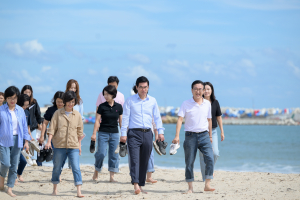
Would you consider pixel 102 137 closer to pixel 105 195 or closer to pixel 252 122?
pixel 105 195

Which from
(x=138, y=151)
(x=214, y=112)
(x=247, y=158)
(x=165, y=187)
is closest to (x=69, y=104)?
(x=138, y=151)

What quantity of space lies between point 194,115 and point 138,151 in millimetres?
1073

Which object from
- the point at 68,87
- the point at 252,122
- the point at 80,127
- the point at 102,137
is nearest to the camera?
the point at 80,127

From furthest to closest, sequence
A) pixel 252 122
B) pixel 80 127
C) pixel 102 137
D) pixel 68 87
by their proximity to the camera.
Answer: pixel 252 122 → pixel 68 87 → pixel 102 137 → pixel 80 127

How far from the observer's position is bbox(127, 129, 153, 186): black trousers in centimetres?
544

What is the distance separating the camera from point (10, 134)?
17.8ft

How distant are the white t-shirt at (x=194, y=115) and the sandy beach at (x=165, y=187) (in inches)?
42.1

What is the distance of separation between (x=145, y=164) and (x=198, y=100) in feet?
4.47

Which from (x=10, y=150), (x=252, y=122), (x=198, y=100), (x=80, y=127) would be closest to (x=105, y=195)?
(x=80, y=127)

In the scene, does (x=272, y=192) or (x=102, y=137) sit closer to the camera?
(x=272, y=192)

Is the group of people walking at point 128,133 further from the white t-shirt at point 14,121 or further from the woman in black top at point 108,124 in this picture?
the woman in black top at point 108,124

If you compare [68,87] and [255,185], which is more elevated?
[68,87]

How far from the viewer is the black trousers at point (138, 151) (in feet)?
17.8

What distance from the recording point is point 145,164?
5574 mm
